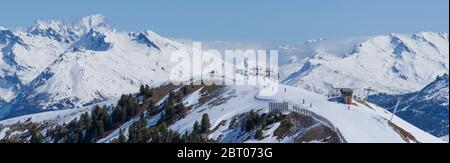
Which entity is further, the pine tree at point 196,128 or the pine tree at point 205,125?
the pine tree at point 205,125

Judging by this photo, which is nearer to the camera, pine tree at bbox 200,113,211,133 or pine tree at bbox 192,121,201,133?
pine tree at bbox 192,121,201,133

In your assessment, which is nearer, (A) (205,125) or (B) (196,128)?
(B) (196,128)

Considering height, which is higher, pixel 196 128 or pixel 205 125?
pixel 205 125
